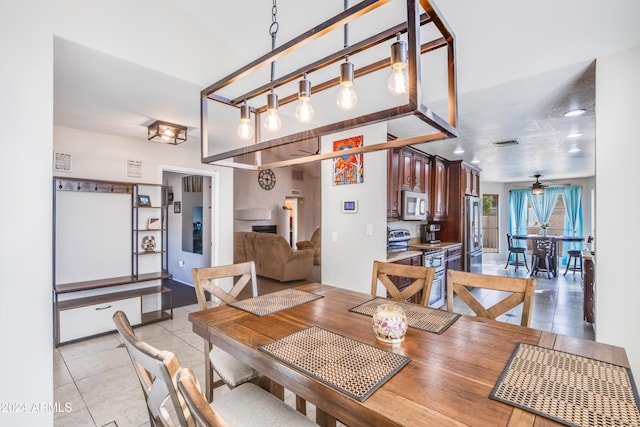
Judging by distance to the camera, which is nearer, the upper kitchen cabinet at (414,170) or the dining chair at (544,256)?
the upper kitchen cabinet at (414,170)

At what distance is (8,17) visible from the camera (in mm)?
1645

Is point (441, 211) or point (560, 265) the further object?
point (560, 265)

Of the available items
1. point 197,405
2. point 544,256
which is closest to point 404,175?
point 197,405

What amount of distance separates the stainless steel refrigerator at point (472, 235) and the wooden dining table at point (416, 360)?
415cm

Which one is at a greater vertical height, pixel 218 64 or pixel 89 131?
pixel 218 64

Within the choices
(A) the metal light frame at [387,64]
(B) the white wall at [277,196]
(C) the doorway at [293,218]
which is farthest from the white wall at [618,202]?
(C) the doorway at [293,218]

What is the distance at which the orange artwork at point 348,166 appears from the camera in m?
3.49

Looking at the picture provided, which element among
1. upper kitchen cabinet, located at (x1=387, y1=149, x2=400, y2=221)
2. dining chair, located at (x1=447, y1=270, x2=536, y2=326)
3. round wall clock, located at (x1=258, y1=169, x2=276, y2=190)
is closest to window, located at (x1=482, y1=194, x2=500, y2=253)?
round wall clock, located at (x1=258, y1=169, x2=276, y2=190)

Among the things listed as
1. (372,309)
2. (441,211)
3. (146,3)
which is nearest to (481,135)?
(441,211)

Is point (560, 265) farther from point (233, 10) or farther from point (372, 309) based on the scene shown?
point (233, 10)

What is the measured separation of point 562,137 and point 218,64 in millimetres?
4305

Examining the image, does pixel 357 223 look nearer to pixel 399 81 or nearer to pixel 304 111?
pixel 304 111

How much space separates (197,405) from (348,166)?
314 centimetres

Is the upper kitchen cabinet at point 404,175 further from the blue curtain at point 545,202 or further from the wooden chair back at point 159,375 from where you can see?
the blue curtain at point 545,202
